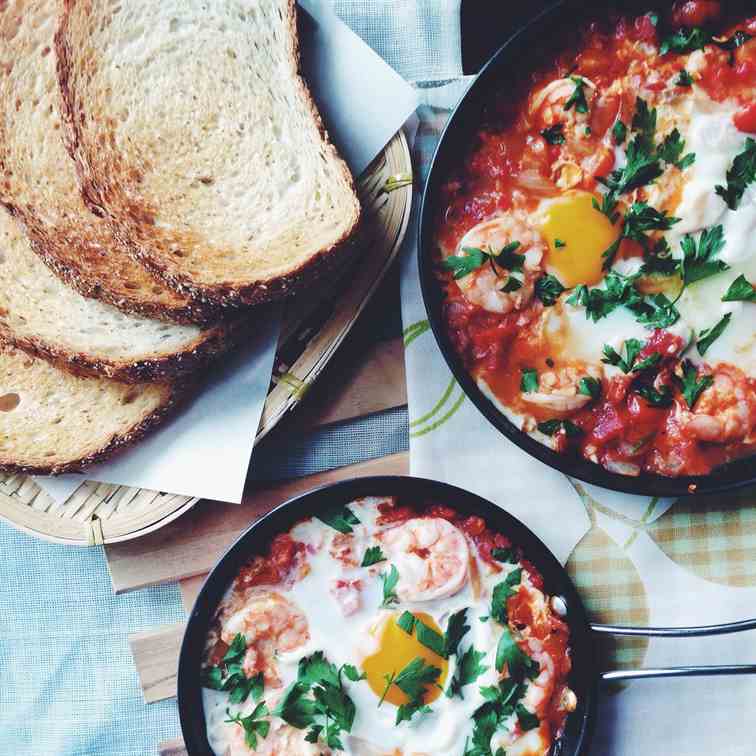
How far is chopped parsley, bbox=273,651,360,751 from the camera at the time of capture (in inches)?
121

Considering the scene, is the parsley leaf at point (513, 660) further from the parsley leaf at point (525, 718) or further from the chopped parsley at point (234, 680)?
the chopped parsley at point (234, 680)

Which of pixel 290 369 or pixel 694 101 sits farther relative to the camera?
pixel 290 369

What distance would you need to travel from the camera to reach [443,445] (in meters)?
3.31

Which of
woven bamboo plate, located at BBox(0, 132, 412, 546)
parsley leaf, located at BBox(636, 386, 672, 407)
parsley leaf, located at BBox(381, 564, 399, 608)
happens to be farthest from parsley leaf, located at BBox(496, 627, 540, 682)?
woven bamboo plate, located at BBox(0, 132, 412, 546)

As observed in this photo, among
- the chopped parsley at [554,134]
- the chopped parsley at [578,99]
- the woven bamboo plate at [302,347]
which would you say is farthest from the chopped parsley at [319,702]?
the chopped parsley at [578,99]

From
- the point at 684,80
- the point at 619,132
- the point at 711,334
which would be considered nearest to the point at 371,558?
the point at 711,334

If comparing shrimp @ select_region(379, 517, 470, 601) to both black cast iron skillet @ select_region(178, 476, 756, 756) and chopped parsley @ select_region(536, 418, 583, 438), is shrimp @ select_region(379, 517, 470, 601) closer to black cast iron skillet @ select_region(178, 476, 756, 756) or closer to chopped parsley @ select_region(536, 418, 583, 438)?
black cast iron skillet @ select_region(178, 476, 756, 756)

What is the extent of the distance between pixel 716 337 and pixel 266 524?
168 centimetres

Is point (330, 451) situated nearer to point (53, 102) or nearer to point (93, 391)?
point (93, 391)

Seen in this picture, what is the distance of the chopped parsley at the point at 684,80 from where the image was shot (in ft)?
9.68

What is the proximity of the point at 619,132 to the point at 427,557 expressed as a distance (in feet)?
5.25

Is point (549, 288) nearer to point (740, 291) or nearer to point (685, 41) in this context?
point (740, 291)

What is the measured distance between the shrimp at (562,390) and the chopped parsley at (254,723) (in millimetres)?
1450

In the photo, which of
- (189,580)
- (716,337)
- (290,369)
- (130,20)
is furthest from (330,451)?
(130,20)
